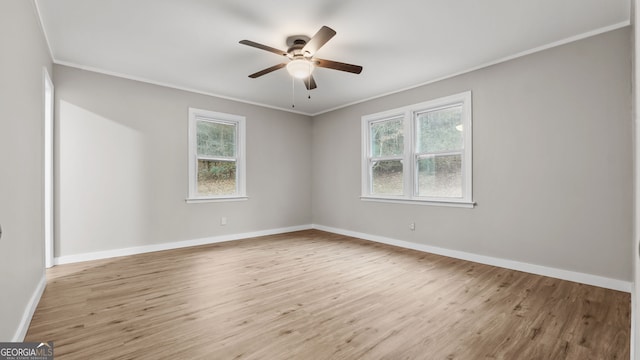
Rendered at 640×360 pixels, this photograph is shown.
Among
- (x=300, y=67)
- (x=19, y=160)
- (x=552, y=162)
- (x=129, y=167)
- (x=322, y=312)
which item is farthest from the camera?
(x=129, y=167)

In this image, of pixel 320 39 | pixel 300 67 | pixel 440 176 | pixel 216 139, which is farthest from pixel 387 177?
pixel 216 139

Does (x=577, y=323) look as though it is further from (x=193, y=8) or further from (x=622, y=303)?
(x=193, y=8)

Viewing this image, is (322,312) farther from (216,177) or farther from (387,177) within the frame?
(216,177)

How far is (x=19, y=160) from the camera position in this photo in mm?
1953

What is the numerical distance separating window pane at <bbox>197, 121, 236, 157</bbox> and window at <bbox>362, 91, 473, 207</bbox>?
2351 millimetres

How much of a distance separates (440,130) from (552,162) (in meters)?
1.40

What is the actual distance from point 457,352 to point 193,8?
3.23m

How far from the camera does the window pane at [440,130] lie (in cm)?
396

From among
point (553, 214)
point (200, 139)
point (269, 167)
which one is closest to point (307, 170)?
point (269, 167)

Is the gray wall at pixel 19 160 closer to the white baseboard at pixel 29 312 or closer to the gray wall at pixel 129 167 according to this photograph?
the white baseboard at pixel 29 312

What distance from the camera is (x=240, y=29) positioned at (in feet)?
9.09

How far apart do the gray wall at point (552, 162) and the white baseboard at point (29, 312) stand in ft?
Result: 13.8

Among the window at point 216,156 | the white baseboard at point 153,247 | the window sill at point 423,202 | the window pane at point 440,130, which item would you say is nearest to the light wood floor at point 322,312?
the white baseboard at point 153,247

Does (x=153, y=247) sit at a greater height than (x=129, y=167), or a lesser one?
lesser
